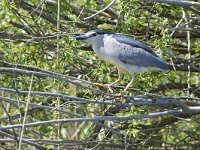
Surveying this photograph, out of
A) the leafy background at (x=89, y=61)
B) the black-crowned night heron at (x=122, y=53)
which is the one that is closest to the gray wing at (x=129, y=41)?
the black-crowned night heron at (x=122, y=53)

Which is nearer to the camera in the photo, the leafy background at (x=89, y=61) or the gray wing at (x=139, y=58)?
the gray wing at (x=139, y=58)

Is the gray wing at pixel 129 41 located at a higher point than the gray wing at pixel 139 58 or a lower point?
higher

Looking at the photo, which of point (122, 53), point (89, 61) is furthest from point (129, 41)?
point (89, 61)

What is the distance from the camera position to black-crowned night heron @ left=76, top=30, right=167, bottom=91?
159 inches

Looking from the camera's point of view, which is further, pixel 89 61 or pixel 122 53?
pixel 89 61

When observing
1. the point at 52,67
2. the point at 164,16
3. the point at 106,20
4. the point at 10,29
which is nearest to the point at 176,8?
the point at 164,16

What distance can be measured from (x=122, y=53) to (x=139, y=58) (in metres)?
0.12

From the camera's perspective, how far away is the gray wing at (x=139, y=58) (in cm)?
402

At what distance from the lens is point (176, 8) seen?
477 cm

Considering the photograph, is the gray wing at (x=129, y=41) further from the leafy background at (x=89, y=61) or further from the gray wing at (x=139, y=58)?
the leafy background at (x=89, y=61)

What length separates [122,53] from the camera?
407 centimetres

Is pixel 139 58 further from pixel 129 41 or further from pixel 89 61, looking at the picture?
pixel 89 61

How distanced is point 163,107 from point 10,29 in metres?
1.47

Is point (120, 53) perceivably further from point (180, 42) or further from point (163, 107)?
point (180, 42)
